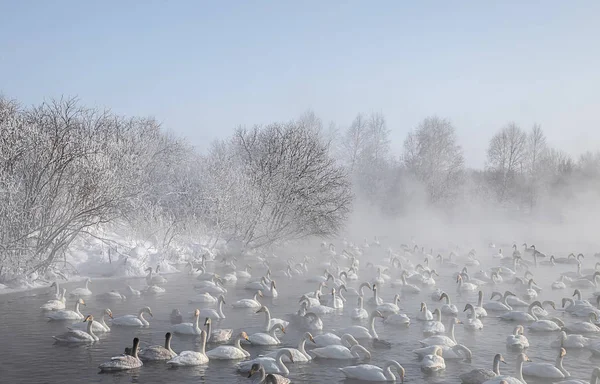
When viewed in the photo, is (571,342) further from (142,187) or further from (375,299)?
(142,187)

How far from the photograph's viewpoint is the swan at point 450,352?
14.4 metres

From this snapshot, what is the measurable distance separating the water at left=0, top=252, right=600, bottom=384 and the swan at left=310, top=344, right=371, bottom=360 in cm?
24

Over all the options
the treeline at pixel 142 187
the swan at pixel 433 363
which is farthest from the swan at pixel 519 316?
the treeline at pixel 142 187

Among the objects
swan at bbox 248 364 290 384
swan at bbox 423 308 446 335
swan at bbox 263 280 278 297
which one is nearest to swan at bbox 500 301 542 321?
swan at bbox 423 308 446 335

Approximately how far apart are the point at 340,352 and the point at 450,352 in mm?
2974

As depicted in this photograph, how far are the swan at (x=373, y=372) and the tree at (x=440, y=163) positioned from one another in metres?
57.1

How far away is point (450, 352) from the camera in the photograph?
48.5ft

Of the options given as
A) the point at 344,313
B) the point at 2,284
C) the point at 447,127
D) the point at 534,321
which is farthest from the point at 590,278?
the point at 447,127

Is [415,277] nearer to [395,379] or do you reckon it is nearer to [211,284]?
[211,284]

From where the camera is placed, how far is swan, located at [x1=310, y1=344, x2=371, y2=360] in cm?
1445

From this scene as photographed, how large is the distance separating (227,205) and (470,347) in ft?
79.8

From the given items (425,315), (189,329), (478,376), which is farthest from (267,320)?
(478,376)

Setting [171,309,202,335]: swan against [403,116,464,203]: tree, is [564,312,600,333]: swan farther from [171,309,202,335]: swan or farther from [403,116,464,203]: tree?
[403,116,464,203]: tree

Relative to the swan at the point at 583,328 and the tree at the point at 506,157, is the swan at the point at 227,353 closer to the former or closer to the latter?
the swan at the point at 583,328
